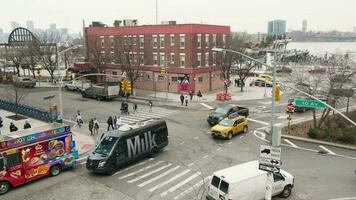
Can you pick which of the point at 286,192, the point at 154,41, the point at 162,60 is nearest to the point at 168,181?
the point at 286,192

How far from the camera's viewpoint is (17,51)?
73312mm

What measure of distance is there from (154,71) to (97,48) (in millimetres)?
11524

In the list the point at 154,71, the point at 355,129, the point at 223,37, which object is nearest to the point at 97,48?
the point at 154,71

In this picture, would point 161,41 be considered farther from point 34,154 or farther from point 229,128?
point 34,154

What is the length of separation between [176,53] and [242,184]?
3846cm

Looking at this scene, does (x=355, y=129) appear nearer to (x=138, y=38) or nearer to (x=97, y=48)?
(x=138, y=38)

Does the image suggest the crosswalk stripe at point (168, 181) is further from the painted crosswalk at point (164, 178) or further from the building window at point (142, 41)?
the building window at point (142, 41)

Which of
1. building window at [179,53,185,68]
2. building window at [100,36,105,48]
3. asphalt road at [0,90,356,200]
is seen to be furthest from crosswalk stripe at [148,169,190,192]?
building window at [100,36,105,48]

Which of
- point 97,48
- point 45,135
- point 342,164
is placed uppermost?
point 97,48

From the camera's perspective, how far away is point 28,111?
37.6 m

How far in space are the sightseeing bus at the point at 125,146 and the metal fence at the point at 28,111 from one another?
1413 cm

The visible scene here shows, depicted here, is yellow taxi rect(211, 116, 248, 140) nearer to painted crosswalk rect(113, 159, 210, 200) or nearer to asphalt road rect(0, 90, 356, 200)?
asphalt road rect(0, 90, 356, 200)

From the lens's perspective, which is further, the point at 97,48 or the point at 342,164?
the point at 97,48

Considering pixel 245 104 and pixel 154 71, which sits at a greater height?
pixel 154 71
